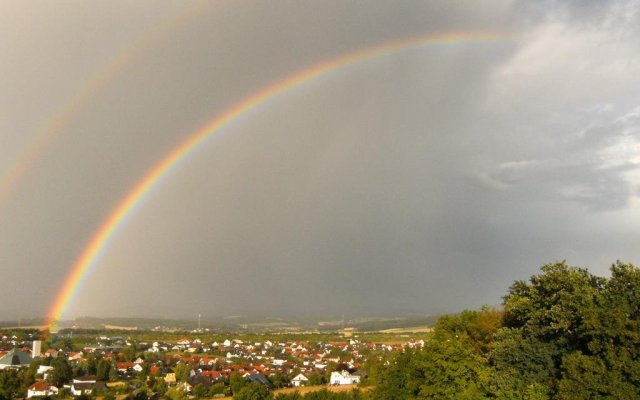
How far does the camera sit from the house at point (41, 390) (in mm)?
62469

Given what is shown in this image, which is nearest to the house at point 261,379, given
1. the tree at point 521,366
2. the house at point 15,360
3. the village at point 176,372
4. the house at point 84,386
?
the village at point 176,372

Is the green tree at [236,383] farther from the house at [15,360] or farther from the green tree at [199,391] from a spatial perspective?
the house at [15,360]

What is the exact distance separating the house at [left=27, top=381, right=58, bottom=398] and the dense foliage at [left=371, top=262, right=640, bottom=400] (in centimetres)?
4923

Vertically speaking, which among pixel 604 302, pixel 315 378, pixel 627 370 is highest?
pixel 604 302

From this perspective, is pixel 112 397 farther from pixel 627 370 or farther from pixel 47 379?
pixel 627 370

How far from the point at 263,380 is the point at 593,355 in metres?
63.8

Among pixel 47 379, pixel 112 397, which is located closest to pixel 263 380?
pixel 112 397

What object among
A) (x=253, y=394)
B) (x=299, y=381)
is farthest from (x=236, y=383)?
(x=299, y=381)

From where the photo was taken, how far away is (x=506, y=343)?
23.3m

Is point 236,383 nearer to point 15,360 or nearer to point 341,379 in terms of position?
point 341,379

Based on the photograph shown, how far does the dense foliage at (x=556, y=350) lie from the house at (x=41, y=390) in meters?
49.2

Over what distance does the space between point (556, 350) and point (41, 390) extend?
206 feet

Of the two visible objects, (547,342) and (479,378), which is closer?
(547,342)

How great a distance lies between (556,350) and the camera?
21.9 metres
